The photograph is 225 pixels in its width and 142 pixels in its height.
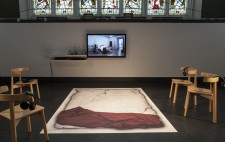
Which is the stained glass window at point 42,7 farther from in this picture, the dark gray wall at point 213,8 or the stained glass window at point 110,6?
the dark gray wall at point 213,8

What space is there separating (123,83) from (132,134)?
3312mm

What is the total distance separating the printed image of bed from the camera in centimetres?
339

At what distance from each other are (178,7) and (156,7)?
2.55 ft

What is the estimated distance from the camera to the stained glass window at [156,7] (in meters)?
7.58

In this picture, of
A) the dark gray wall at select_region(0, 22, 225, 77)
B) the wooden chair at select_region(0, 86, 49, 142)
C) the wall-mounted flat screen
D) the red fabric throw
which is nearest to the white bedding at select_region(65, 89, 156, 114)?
the red fabric throw

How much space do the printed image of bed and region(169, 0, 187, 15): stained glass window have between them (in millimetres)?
3708

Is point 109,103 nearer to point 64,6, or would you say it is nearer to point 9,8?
point 64,6

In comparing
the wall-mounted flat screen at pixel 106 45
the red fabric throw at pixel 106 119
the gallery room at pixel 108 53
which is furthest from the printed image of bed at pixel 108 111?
the wall-mounted flat screen at pixel 106 45

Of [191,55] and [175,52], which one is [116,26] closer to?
[175,52]

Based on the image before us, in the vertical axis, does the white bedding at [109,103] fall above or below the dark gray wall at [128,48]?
below

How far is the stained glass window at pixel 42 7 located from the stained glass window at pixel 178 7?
4234mm

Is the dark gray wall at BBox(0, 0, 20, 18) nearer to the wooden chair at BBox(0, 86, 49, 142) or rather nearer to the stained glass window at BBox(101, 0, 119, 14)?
the stained glass window at BBox(101, 0, 119, 14)

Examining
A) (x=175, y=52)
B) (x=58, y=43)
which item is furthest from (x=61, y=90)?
(x=175, y=52)

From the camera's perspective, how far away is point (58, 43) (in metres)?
6.23
